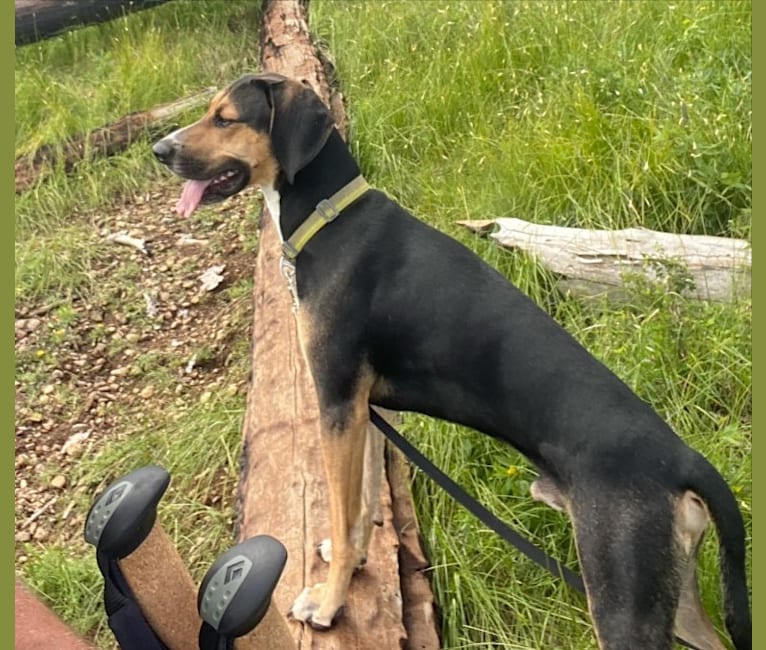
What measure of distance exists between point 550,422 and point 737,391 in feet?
4.85

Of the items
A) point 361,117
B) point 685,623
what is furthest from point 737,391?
point 361,117

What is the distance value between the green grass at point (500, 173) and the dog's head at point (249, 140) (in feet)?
4.03

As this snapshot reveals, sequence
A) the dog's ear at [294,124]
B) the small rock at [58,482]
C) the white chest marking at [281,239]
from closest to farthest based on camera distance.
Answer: the dog's ear at [294,124] < the white chest marking at [281,239] < the small rock at [58,482]

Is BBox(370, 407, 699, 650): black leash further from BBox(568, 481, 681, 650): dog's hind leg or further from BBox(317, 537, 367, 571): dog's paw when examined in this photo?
BBox(317, 537, 367, 571): dog's paw

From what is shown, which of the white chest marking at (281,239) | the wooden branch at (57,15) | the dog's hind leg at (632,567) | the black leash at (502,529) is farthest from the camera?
the wooden branch at (57,15)

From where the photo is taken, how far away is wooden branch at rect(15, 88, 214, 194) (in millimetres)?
6461

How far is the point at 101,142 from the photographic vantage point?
21.8ft

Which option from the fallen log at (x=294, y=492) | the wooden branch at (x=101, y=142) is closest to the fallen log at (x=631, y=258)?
the fallen log at (x=294, y=492)

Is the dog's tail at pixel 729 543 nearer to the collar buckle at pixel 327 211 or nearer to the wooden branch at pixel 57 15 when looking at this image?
the collar buckle at pixel 327 211

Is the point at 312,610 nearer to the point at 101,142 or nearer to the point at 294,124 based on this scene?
the point at 294,124

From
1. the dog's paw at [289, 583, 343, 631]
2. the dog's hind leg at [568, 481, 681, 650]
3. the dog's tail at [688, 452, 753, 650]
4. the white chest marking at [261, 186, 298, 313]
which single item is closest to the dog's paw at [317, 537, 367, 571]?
the dog's paw at [289, 583, 343, 631]

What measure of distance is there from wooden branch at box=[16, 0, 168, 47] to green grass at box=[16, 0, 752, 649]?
0.59 feet

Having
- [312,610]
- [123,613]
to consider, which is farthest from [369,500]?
[123,613]

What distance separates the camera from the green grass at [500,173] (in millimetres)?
3301
